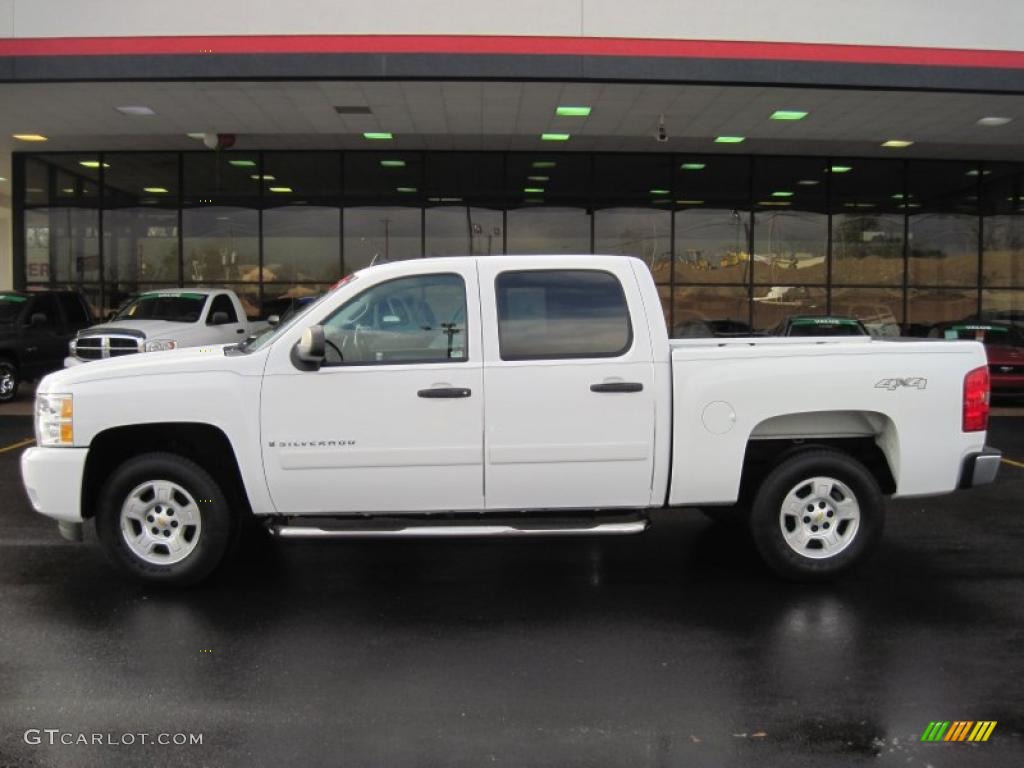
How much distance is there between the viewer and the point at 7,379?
53.6 ft

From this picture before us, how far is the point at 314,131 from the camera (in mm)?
18734

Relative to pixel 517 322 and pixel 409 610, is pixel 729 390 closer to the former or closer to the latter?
pixel 517 322

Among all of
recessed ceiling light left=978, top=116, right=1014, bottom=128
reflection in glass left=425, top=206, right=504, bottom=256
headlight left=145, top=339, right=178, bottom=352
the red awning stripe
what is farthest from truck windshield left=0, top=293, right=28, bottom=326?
recessed ceiling light left=978, top=116, right=1014, bottom=128

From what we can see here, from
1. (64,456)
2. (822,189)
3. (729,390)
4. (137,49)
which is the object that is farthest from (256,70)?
(822,189)

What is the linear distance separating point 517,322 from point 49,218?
19.0 meters

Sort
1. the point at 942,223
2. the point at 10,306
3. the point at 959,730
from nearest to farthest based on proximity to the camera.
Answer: the point at 959,730 < the point at 10,306 < the point at 942,223

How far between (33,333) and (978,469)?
49.5ft

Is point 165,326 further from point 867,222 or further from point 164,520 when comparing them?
point 867,222

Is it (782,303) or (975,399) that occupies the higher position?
(782,303)

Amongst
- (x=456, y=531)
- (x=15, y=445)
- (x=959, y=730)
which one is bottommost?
(x=959, y=730)

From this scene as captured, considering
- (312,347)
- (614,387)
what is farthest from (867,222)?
(312,347)

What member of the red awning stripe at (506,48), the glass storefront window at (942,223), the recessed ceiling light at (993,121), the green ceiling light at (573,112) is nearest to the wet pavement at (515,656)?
the red awning stripe at (506,48)

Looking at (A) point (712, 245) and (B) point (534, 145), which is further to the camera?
(A) point (712, 245)

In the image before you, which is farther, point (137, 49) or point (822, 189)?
point (822, 189)
